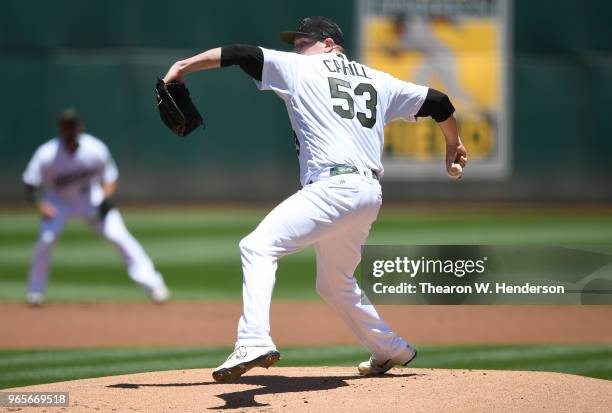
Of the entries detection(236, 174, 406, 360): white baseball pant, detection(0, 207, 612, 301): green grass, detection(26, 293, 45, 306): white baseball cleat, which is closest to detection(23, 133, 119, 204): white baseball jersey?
detection(26, 293, 45, 306): white baseball cleat

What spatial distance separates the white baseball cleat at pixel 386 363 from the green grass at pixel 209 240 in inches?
194

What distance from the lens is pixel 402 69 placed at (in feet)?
53.5

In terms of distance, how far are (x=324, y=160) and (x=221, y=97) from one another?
11687 millimetres

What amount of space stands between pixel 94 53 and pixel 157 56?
97cm

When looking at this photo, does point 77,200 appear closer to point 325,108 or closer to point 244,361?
point 325,108

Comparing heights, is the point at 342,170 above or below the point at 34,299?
above

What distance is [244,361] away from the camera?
4062 millimetres

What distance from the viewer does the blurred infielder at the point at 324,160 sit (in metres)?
4.26

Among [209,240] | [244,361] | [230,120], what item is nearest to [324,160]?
[244,361]

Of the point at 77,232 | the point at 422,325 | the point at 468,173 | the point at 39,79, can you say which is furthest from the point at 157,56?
the point at 422,325

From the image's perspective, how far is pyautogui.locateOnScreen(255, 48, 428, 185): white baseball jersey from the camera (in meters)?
4.45

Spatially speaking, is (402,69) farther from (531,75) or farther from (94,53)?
(94,53)

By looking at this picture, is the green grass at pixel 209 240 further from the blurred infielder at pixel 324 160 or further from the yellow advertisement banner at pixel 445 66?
the blurred infielder at pixel 324 160

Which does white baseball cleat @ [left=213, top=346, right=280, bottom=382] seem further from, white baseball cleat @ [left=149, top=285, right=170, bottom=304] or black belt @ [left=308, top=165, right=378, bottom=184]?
white baseball cleat @ [left=149, top=285, right=170, bottom=304]
